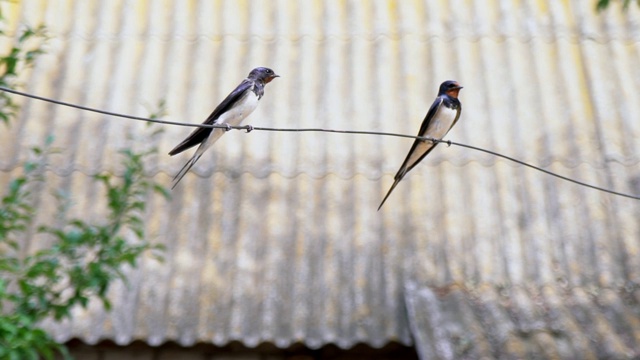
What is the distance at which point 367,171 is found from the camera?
20.7 ft

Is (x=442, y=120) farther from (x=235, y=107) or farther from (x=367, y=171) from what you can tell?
(x=367, y=171)

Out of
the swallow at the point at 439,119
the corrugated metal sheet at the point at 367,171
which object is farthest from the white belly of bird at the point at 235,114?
the corrugated metal sheet at the point at 367,171

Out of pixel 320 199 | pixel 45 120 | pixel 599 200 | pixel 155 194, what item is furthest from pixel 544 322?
pixel 45 120

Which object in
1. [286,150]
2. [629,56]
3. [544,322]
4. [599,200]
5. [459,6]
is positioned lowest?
[544,322]

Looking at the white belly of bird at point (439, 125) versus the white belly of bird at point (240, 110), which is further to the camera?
the white belly of bird at point (439, 125)

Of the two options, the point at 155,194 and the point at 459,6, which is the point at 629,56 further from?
the point at 155,194

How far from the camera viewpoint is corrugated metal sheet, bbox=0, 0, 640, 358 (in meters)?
5.45

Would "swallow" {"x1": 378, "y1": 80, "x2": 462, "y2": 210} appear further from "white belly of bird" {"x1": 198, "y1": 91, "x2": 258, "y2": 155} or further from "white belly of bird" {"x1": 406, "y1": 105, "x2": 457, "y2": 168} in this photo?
"white belly of bird" {"x1": 198, "y1": 91, "x2": 258, "y2": 155}

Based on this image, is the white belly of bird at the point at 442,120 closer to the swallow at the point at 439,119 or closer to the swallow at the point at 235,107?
the swallow at the point at 439,119

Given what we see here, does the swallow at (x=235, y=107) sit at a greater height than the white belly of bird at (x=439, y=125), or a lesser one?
greater

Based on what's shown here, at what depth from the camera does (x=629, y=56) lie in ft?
22.7

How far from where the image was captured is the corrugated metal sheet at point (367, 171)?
5.45 meters

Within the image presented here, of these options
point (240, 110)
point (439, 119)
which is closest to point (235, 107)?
point (240, 110)

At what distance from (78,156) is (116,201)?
A: 1.96m
